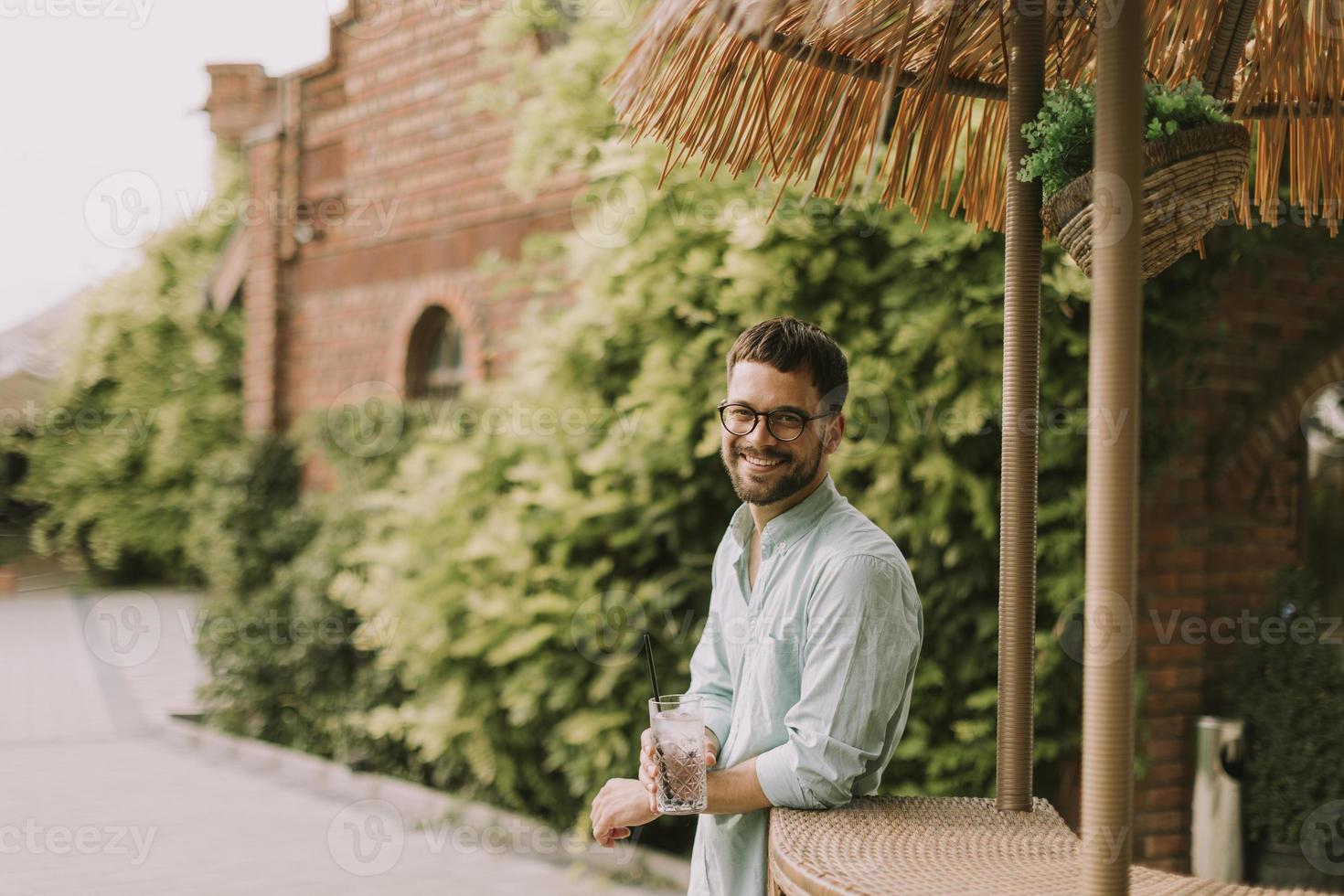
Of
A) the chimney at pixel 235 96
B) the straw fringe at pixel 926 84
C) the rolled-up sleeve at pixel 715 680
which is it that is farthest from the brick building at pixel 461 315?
the chimney at pixel 235 96

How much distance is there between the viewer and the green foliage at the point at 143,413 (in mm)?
18766

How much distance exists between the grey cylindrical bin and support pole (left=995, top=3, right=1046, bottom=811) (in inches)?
116

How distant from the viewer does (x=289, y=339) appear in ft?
36.8

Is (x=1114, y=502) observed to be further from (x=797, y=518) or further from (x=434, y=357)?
(x=434, y=357)

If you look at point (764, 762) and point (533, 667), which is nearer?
point (764, 762)

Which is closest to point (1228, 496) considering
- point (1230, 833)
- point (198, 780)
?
point (1230, 833)

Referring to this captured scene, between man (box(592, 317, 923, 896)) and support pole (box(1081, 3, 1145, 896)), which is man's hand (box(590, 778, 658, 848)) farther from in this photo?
support pole (box(1081, 3, 1145, 896))

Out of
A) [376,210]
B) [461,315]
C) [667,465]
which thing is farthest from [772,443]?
[376,210]

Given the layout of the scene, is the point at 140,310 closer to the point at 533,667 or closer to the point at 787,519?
the point at 533,667

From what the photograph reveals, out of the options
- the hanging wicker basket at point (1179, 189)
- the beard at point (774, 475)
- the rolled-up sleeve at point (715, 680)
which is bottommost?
the rolled-up sleeve at point (715, 680)

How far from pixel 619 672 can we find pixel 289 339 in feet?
23.3

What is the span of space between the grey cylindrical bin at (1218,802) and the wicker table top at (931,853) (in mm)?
2861

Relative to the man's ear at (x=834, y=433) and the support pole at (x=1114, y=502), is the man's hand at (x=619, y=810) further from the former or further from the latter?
the support pole at (x=1114, y=502)

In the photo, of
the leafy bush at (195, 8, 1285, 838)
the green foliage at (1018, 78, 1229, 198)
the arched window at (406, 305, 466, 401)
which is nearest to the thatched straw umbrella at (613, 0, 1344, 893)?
the green foliage at (1018, 78, 1229, 198)
